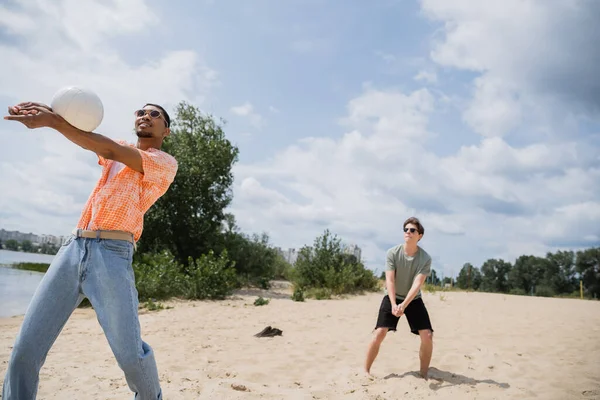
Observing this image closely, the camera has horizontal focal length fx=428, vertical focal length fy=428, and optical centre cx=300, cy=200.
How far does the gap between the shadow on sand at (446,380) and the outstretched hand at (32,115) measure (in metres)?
4.58

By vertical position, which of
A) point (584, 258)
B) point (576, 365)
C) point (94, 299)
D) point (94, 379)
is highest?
point (584, 258)

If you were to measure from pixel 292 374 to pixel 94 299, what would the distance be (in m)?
3.65

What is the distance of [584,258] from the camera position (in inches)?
2212

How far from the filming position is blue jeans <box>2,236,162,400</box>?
7.73 feet

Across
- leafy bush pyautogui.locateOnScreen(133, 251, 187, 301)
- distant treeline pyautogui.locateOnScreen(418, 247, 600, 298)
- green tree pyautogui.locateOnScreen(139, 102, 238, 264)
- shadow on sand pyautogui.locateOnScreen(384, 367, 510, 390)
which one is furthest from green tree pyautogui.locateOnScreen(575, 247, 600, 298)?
shadow on sand pyautogui.locateOnScreen(384, 367, 510, 390)

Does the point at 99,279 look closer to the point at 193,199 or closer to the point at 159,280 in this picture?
the point at 159,280

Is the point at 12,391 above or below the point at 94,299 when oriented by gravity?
below

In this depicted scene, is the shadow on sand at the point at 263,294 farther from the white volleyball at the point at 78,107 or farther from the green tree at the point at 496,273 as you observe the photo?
the green tree at the point at 496,273

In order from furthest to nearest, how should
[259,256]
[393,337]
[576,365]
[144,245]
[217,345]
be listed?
1. [259,256]
2. [144,245]
3. [393,337]
4. [217,345]
5. [576,365]

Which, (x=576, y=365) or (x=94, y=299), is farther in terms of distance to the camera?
(x=576, y=365)

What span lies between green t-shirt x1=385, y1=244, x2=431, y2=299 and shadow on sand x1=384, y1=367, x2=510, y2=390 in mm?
998

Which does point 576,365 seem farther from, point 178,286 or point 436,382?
point 178,286

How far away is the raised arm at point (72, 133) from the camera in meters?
2.38

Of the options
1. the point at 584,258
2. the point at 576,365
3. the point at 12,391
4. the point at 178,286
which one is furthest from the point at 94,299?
the point at 584,258
